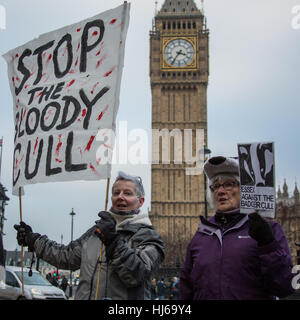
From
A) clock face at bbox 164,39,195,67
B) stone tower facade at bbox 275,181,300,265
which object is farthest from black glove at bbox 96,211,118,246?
clock face at bbox 164,39,195,67

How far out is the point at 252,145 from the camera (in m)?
2.75

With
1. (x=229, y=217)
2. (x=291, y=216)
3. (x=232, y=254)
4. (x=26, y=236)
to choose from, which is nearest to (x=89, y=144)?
(x=26, y=236)

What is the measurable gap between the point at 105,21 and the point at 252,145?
63.6 inches

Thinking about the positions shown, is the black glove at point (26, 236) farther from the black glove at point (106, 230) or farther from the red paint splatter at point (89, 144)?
the black glove at point (106, 230)

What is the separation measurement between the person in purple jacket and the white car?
8.51 metres

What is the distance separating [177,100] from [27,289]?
51587 millimetres

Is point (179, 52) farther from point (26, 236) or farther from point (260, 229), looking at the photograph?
point (260, 229)

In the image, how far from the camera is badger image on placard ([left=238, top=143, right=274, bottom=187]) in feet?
8.70

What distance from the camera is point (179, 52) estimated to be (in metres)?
60.5

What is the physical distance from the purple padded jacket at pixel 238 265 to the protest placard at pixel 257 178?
23 centimetres

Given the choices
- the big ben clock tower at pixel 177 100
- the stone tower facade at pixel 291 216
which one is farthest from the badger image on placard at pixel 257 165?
the big ben clock tower at pixel 177 100

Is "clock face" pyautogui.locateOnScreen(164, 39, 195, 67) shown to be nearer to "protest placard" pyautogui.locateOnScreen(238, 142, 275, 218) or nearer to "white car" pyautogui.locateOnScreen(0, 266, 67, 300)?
"white car" pyautogui.locateOnScreen(0, 266, 67, 300)
